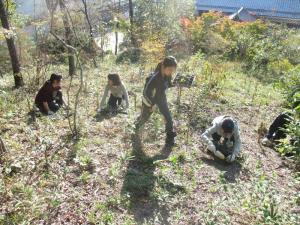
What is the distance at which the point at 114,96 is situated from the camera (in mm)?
8188

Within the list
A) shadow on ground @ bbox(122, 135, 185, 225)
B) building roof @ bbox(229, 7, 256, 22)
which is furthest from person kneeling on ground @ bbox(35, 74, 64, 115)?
building roof @ bbox(229, 7, 256, 22)

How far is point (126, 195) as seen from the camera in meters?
4.97

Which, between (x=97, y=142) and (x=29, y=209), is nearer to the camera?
(x=29, y=209)

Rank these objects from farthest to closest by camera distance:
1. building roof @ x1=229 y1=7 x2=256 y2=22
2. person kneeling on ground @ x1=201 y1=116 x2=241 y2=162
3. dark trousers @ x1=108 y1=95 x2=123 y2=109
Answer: building roof @ x1=229 y1=7 x2=256 y2=22
dark trousers @ x1=108 y1=95 x2=123 y2=109
person kneeling on ground @ x1=201 y1=116 x2=241 y2=162

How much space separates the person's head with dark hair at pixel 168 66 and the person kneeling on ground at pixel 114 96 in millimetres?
2065

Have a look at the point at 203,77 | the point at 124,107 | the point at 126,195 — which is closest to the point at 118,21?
the point at 203,77

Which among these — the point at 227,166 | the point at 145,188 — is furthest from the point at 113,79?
the point at 145,188

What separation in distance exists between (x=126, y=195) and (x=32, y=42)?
15.9m

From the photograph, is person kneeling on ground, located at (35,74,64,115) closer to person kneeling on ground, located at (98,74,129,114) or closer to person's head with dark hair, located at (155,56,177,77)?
person kneeling on ground, located at (98,74,129,114)

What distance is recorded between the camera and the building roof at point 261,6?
37.8 m

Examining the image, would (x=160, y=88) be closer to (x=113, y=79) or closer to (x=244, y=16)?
(x=113, y=79)

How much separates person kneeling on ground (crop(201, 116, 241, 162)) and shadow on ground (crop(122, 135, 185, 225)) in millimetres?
847

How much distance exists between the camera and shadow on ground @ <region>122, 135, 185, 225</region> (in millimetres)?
4734

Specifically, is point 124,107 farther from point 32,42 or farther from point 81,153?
point 32,42
